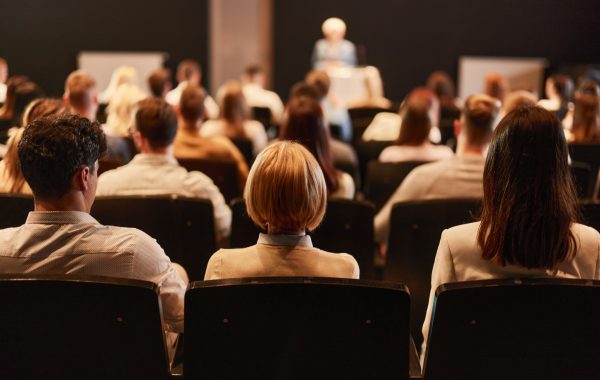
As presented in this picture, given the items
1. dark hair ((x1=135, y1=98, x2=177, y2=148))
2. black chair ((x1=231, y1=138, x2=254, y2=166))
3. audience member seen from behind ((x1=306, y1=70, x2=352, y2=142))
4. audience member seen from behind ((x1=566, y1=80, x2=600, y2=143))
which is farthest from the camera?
audience member seen from behind ((x1=306, y1=70, x2=352, y2=142))

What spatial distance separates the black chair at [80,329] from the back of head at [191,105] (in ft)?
8.82

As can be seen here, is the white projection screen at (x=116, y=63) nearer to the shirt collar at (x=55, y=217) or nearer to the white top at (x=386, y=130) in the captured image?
the white top at (x=386, y=130)

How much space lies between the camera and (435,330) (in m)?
1.67

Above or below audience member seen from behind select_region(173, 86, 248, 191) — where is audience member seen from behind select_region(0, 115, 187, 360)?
above

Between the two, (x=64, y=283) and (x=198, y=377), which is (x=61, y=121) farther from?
(x=198, y=377)

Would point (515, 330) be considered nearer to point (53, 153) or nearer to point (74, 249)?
point (74, 249)

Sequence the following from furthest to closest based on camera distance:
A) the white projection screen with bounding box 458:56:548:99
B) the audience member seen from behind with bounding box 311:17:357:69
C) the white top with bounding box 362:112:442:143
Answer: the white projection screen with bounding box 458:56:548:99
the audience member seen from behind with bounding box 311:17:357:69
the white top with bounding box 362:112:442:143

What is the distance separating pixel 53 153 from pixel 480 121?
6.63 feet

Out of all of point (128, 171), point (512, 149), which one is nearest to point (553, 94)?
point (128, 171)

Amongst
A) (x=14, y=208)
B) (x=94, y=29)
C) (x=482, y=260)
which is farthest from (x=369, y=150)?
(x=94, y=29)

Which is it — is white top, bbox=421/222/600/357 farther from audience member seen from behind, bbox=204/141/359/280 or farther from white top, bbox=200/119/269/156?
white top, bbox=200/119/269/156

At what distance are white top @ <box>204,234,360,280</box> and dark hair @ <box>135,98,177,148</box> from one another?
1.40 metres

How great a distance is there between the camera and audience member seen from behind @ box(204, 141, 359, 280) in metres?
1.94

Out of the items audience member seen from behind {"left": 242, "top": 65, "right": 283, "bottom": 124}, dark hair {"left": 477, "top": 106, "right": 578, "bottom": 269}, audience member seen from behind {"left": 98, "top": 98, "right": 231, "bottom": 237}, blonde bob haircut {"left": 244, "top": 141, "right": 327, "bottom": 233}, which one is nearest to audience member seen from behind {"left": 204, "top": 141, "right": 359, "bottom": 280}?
blonde bob haircut {"left": 244, "top": 141, "right": 327, "bottom": 233}
